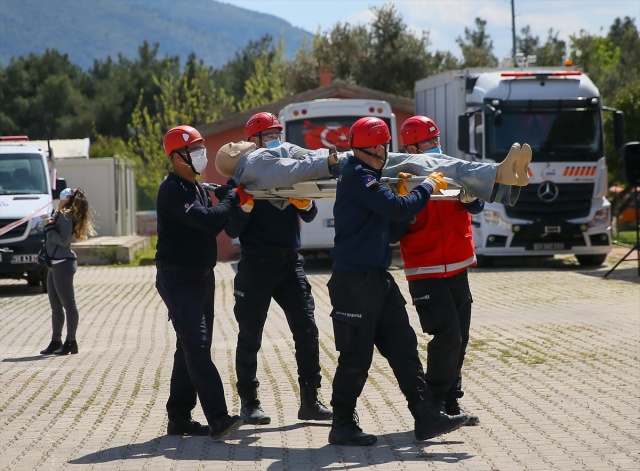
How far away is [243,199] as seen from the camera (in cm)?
723

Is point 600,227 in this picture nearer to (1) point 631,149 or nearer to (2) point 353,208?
(1) point 631,149

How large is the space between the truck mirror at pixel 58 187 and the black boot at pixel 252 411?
41.5 feet

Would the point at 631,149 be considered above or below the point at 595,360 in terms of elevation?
above

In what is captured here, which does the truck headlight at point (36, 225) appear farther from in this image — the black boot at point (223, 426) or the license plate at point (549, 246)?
the black boot at point (223, 426)

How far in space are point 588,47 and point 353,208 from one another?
5468 centimetres

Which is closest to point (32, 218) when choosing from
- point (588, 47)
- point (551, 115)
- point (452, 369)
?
point (551, 115)

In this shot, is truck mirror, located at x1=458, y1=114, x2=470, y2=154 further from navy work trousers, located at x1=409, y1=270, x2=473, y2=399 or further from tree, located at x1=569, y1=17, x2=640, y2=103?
tree, located at x1=569, y1=17, x2=640, y2=103

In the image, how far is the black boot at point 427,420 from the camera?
272 inches

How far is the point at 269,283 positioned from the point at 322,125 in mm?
15517

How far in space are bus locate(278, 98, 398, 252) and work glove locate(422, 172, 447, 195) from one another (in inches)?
624

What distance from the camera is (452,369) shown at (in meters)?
7.30

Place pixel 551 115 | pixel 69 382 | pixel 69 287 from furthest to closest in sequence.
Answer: pixel 551 115, pixel 69 287, pixel 69 382

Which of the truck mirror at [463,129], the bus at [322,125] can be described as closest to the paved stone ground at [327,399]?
the truck mirror at [463,129]

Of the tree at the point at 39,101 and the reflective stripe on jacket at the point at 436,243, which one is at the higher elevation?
the tree at the point at 39,101
